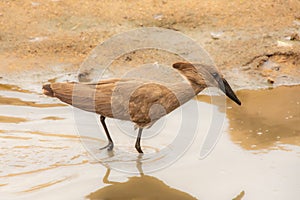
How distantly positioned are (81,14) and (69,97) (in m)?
3.21

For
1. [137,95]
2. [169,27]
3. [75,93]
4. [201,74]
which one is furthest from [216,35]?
[75,93]

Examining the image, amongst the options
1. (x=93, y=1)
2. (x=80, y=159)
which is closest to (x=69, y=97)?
(x=80, y=159)

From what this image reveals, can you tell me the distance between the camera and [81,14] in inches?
340

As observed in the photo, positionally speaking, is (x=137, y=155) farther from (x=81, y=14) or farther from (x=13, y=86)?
(x=81, y=14)

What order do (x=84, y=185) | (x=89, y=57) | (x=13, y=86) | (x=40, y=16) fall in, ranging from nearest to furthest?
1. (x=84, y=185)
2. (x=13, y=86)
3. (x=89, y=57)
4. (x=40, y=16)

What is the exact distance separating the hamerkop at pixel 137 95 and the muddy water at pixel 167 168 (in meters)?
0.51

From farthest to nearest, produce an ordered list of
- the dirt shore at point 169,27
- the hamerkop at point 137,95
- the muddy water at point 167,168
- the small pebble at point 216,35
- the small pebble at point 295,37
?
1. the small pebble at point 216,35
2. the small pebble at point 295,37
3. the dirt shore at point 169,27
4. the hamerkop at point 137,95
5. the muddy water at point 167,168

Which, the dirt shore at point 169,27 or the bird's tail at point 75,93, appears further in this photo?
the dirt shore at point 169,27

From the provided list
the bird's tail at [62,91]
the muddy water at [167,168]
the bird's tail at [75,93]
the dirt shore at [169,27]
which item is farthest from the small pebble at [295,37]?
the bird's tail at [62,91]

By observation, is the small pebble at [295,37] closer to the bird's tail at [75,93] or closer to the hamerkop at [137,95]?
the hamerkop at [137,95]

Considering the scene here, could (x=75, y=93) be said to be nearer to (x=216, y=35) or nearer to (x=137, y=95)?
(x=137, y=95)

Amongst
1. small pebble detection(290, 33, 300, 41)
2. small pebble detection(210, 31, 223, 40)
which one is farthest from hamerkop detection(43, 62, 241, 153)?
small pebble detection(290, 33, 300, 41)

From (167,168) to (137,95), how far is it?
2.32ft

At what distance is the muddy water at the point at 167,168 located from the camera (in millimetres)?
5250
